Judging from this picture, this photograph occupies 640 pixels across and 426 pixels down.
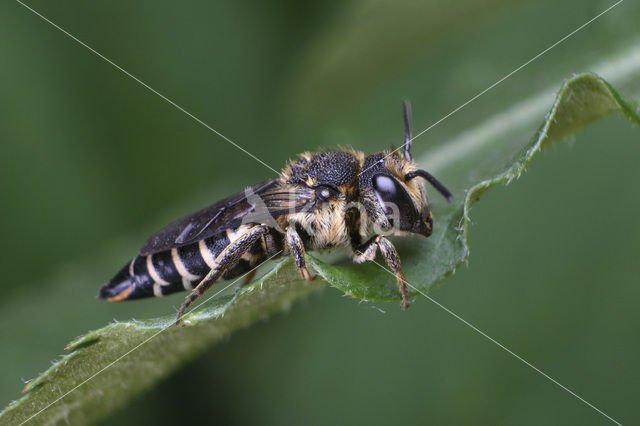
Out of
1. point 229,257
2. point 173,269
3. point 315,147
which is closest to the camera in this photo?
point 229,257

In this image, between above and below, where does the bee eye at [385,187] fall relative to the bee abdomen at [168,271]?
below

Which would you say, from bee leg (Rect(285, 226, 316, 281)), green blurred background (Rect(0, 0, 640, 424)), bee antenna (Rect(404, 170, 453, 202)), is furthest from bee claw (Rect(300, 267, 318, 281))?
green blurred background (Rect(0, 0, 640, 424))

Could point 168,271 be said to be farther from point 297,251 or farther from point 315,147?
point 315,147

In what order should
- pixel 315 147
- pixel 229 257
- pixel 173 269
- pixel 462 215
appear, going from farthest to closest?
pixel 315 147 < pixel 173 269 < pixel 229 257 < pixel 462 215

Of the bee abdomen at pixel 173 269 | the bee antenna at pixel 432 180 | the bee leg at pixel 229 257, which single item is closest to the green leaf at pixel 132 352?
the bee leg at pixel 229 257

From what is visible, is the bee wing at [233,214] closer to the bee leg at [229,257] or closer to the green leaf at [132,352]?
the bee leg at [229,257]

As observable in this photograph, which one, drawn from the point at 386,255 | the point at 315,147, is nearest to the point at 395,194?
the point at 386,255

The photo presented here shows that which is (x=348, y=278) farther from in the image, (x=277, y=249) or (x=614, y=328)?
(x=614, y=328)

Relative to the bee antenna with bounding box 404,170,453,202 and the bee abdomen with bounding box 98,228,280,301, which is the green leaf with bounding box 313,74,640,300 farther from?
the bee abdomen with bounding box 98,228,280,301
